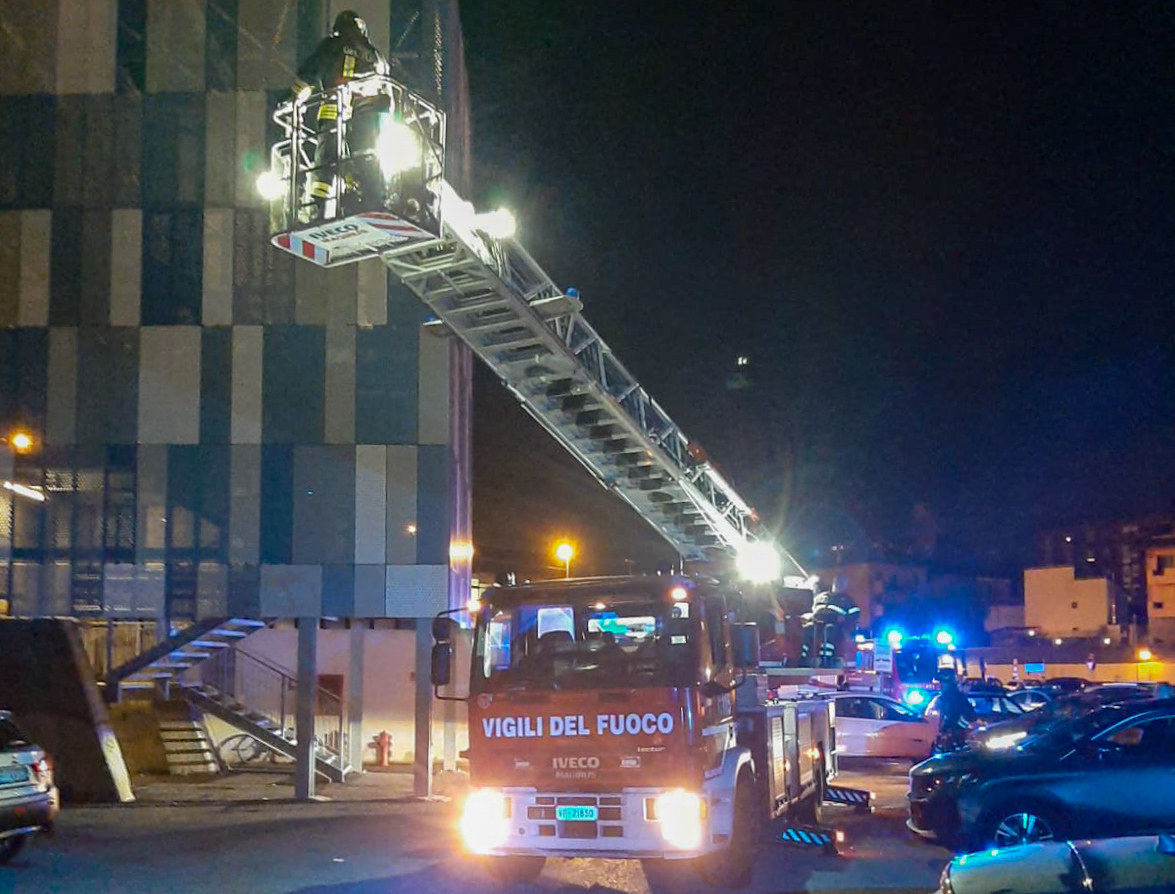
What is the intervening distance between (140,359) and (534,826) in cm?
1158

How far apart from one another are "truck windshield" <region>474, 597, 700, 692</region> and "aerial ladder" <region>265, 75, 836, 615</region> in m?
4.10

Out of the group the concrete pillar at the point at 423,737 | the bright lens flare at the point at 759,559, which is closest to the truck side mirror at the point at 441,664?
→ the concrete pillar at the point at 423,737

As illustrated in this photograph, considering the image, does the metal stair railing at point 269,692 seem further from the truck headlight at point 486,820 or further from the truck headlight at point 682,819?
the truck headlight at point 682,819

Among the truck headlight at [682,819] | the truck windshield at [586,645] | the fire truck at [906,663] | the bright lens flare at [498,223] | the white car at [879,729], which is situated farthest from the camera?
the fire truck at [906,663]

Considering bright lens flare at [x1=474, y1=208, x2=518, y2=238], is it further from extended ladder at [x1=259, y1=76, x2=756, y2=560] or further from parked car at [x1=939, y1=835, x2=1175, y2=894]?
parked car at [x1=939, y1=835, x2=1175, y2=894]

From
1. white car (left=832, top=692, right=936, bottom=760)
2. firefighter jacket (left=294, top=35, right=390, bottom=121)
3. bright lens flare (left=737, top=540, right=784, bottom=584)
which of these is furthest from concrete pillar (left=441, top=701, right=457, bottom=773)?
firefighter jacket (left=294, top=35, right=390, bottom=121)

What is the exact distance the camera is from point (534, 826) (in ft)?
29.2

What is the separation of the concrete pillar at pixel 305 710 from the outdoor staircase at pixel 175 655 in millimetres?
1109

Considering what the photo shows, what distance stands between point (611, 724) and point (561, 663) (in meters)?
0.70

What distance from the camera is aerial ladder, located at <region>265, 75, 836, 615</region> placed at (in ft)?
36.4

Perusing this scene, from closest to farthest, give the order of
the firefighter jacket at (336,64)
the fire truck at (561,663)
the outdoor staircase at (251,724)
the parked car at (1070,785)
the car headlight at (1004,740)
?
the fire truck at (561,663) → the parked car at (1070,785) → the car headlight at (1004,740) → the firefighter jacket at (336,64) → the outdoor staircase at (251,724)

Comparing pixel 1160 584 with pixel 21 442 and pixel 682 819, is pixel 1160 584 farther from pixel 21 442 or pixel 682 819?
pixel 682 819

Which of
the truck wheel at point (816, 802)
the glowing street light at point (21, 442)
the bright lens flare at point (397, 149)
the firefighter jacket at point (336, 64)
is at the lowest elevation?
the truck wheel at point (816, 802)

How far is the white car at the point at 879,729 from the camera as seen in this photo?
2005 cm
